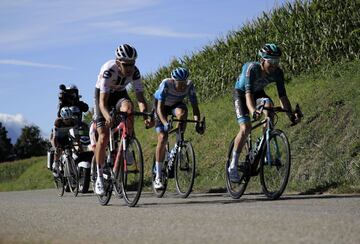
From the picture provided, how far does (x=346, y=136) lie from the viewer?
43.5ft

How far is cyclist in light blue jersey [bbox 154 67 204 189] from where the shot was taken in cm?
1262

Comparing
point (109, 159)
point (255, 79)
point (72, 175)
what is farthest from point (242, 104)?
point (72, 175)

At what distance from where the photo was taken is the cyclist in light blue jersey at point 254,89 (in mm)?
10812

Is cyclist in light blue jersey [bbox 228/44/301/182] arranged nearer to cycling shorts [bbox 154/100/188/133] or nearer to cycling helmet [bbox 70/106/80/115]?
cycling shorts [bbox 154/100/188/133]

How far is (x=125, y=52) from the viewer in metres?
10.9

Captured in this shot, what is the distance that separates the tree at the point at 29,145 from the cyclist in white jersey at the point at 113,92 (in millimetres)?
99922

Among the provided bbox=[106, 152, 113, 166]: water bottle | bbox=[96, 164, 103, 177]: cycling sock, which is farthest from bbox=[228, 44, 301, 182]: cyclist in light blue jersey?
bbox=[96, 164, 103, 177]: cycling sock

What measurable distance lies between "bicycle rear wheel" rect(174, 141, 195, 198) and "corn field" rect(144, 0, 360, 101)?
7.19 m

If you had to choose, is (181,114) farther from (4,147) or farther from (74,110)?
(4,147)

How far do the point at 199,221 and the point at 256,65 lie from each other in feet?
12.3

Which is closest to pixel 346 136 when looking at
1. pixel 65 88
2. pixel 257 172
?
pixel 257 172

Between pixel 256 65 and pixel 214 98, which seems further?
pixel 214 98

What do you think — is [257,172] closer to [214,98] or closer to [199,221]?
[199,221]

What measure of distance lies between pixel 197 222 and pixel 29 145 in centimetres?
10525
